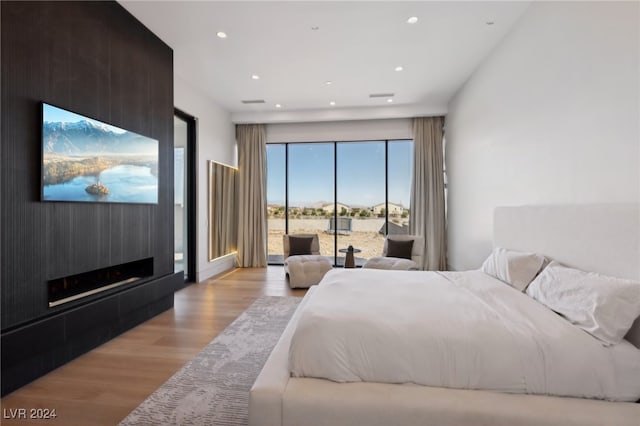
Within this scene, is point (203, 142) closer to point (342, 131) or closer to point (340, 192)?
point (342, 131)

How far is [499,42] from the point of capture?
11.0 feet

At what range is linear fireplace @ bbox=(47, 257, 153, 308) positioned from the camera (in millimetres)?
2355

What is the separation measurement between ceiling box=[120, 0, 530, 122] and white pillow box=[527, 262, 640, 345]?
8.14 feet

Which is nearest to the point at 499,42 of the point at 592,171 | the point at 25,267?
the point at 592,171

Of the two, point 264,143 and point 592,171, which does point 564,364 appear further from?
point 264,143

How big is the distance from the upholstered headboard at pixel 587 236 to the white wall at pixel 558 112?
11 cm

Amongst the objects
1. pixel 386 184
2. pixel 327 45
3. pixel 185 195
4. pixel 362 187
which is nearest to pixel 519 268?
pixel 327 45

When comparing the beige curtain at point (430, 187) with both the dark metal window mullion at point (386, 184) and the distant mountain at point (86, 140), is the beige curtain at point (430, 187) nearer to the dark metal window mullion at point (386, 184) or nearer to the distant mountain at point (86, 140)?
the dark metal window mullion at point (386, 184)

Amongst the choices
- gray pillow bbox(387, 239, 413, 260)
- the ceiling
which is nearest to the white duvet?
the ceiling

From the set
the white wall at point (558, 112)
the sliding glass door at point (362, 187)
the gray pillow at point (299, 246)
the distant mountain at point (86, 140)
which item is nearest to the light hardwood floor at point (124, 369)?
the gray pillow at point (299, 246)

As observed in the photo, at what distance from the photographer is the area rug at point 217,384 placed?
168cm

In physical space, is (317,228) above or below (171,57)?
below

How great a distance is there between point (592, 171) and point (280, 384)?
7.82 feet

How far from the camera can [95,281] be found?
2762 mm
